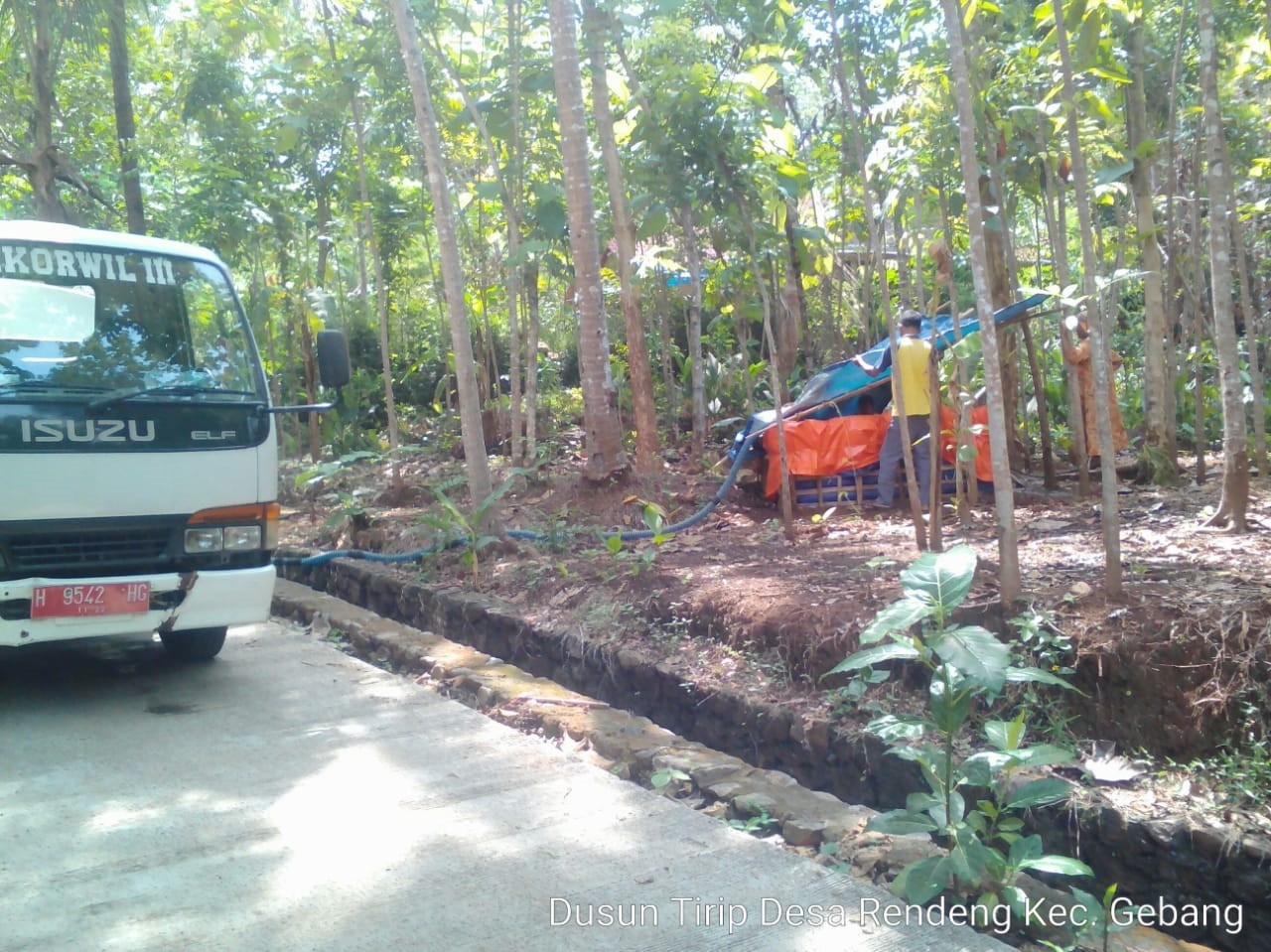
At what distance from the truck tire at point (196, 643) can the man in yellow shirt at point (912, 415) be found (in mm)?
5083

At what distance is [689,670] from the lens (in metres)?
5.79

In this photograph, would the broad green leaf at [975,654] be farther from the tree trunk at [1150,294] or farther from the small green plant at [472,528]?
the tree trunk at [1150,294]

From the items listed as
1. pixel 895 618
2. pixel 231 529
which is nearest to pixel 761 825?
pixel 895 618

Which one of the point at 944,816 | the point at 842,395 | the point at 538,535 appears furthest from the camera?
the point at 842,395

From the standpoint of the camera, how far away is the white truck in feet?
16.5

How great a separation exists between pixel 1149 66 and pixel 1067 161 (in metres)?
2.55

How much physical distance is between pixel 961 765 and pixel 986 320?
2467 millimetres

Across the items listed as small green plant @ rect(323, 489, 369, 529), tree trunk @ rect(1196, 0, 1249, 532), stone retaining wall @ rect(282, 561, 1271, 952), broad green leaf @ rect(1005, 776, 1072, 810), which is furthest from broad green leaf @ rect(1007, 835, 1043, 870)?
small green plant @ rect(323, 489, 369, 529)

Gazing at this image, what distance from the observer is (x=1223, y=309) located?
5984 mm

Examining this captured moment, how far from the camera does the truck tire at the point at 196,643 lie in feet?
20.2

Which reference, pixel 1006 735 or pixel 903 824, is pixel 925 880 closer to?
pixel 903 824

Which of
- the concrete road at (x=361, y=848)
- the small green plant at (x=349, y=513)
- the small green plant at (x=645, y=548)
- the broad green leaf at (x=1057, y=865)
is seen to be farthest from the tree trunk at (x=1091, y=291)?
the small green plant at (x=349, y=513)

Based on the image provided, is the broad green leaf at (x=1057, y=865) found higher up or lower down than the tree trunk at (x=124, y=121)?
lower down

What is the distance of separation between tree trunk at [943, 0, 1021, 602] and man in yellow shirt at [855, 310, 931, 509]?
10.2ft
